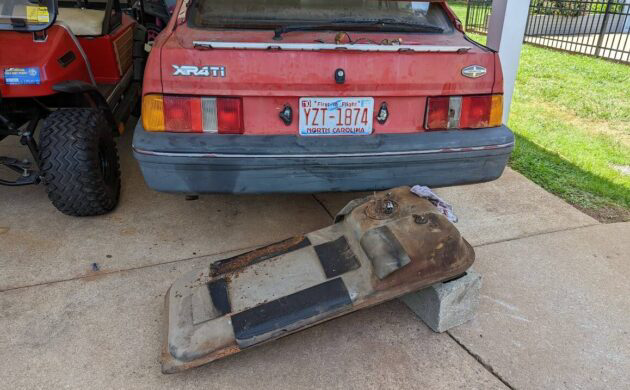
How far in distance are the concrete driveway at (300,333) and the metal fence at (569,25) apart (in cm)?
815

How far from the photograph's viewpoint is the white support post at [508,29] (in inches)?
165

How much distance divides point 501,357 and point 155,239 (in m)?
2.19

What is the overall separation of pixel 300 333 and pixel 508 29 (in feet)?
11.0

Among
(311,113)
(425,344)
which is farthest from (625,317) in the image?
(311,113)

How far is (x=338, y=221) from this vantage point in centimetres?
269

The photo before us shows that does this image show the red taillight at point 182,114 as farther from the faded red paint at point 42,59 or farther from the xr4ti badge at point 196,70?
the faded red paint at point 42,59

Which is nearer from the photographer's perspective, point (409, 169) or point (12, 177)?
point (409, 169)

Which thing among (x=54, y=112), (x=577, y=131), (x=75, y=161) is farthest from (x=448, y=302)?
(x=577, y=131)

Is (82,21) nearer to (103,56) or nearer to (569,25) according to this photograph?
(103,56)

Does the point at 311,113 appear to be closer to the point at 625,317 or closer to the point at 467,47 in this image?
the point at 467,47

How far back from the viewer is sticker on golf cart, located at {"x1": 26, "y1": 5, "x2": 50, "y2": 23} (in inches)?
125

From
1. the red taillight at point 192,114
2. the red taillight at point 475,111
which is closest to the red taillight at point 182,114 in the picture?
the red taillight at point 192,114

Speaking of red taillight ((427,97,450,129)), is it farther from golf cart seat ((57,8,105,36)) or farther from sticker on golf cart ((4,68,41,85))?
golf cart seat ((57,8,105,36))

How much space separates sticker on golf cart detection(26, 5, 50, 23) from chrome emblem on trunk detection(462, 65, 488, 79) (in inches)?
105
